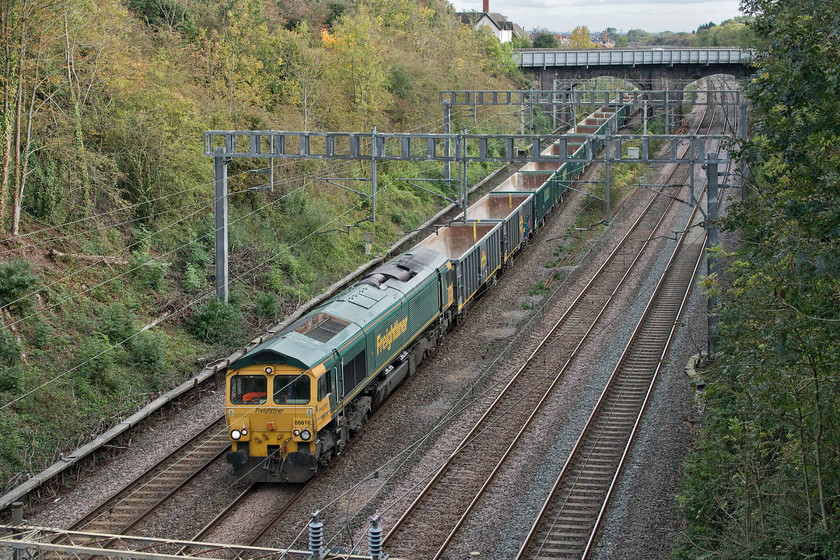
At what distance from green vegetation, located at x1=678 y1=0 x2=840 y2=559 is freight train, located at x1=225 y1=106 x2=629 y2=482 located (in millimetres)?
6937

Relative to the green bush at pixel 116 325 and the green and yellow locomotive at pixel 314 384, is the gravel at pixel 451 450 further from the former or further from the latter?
the green bush at pixel 116 325

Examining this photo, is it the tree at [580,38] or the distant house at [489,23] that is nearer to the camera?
the distant house at [489,23]

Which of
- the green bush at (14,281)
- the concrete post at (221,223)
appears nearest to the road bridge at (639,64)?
the concrete post at (221,223)

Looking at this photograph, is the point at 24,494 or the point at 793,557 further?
the point at 24,494

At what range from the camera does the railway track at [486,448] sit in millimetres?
14633

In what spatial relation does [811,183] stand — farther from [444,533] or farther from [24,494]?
[24,494]

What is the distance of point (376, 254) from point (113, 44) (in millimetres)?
12287

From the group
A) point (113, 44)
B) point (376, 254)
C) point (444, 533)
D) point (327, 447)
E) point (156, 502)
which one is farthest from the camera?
point (376, 254)

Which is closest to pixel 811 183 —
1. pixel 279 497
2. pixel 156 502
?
pixel 279 497

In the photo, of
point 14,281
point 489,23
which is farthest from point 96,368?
point 489,23

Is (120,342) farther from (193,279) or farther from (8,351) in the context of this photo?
(193,279)

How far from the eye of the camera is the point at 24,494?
15.8 metres

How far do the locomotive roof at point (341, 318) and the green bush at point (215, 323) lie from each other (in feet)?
16.2

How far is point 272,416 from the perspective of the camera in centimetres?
1594
